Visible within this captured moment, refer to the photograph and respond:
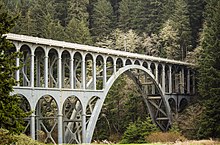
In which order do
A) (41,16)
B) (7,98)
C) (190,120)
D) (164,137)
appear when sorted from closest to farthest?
(7,98) < (164,137) < (190,120) < (41,16)

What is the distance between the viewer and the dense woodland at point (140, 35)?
143ft

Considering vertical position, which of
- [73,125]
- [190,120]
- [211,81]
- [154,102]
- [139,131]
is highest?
[211,81]

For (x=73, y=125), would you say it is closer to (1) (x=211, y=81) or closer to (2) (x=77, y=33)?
(1) (x=211, y=81)

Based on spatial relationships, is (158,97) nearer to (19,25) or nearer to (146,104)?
(146,104)

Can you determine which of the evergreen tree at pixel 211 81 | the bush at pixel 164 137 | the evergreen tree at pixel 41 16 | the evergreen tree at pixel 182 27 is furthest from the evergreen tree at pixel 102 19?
the bush at pixel 164 137

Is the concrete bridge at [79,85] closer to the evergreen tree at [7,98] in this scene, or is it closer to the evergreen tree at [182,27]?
the evergreen tree at [182,27]

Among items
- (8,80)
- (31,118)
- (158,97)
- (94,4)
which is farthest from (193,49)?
(8,80)

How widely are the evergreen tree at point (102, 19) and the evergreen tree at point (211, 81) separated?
23.2 m

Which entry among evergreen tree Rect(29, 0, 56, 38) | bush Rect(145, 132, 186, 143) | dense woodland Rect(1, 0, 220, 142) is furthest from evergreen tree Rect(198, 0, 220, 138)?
evergreen tree Rect(29, 0, 56, 38)

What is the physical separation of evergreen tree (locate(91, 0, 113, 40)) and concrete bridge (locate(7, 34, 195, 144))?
1214 centimetres

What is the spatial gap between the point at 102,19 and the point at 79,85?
24.7 meters

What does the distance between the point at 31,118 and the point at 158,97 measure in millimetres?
21492

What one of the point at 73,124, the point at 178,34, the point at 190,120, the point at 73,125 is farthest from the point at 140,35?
the point at 73,124

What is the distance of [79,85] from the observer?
146ft
